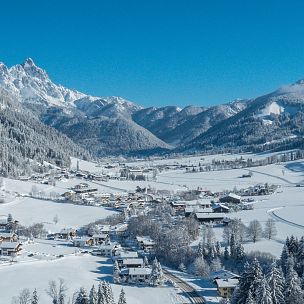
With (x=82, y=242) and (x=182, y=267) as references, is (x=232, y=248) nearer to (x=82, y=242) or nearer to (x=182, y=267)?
(x=182, y=267)

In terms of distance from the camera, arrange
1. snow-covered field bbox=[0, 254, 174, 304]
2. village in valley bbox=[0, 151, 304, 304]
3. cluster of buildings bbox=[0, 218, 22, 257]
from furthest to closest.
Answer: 1. cluster of buildings bbox=[0, 218, 22, 257]
2. village in valley bbox=[0, 151, 304, 304]
3. snow-covered field bbox=[0, 254, 174, 304]

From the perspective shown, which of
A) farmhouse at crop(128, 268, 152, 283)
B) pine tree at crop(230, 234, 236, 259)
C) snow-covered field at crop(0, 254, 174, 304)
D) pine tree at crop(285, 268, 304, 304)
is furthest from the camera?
pine tree at crop(230, 234, 236, 259)

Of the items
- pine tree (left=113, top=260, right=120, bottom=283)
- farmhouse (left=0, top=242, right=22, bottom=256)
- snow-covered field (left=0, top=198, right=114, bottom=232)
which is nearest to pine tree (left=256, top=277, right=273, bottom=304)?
pine tree (left=113, top=260, right=120, bottom=283)

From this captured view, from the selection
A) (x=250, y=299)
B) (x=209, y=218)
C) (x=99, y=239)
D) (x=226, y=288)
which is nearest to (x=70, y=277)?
(x=226, y=288)

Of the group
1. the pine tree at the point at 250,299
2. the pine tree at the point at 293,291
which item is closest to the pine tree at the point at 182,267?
the pine tree at the point at 293,291

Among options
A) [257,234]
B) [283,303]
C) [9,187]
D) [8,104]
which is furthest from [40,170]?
[283,303]

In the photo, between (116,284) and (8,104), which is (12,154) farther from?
(116,284)

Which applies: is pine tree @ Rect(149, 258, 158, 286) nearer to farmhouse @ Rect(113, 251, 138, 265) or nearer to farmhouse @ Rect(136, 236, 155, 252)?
farmhouse @ Rect(113, 251, 138, 265)
